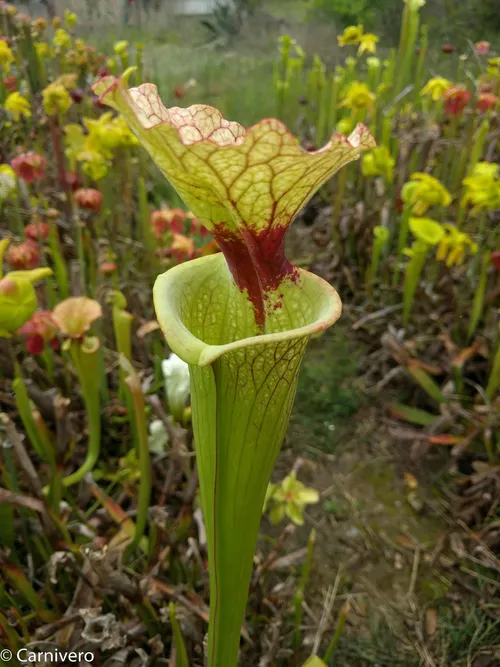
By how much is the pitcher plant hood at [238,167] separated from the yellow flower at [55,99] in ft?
5.12

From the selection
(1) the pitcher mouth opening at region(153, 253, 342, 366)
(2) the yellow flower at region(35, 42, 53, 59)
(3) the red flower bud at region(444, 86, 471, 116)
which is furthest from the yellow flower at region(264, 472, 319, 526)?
(2) the yellow flower at region(35, 42, 53, 59)

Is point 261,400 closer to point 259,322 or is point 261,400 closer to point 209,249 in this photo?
point 259,322

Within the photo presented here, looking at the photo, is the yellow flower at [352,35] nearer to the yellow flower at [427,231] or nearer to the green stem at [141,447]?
the yellow flower at [427,231]

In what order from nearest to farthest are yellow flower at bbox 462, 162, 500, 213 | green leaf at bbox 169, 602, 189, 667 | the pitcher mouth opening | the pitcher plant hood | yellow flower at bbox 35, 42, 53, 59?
1. the pitcher plant hood
2. the pitcher mouth opening
3. green leaf at bbox 169, 602, 189, 667
4. yellow flower at bbox 462, 162, 500, 213
5. yellow flower at bbox 35, 42, 53, 59

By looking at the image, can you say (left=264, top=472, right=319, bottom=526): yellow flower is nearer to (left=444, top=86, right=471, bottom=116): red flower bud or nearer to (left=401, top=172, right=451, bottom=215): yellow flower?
(left=401, top=172, right=451, bottom=215): yellow flower

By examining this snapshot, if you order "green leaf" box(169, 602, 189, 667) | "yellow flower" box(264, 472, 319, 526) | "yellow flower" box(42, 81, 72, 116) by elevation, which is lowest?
"yellow flower" box(264, 472, 319, 526)

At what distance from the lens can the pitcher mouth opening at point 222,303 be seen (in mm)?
467

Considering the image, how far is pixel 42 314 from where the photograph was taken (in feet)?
3.65

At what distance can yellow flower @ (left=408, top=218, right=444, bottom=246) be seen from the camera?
1.56 meters

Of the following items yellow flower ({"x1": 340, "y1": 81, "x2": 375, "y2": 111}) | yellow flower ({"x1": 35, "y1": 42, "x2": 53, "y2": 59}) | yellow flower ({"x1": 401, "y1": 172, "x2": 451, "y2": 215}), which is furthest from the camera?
yellow flower ({"x1": 35, "y1": 42, "x2": 53, "y2": 59})

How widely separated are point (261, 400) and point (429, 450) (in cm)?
129

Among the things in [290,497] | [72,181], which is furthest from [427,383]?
[72,181]

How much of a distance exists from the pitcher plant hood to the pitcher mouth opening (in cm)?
3

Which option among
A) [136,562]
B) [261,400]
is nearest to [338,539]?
[136,562]
